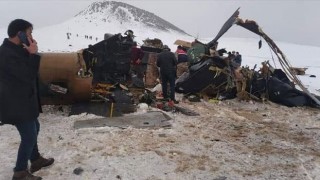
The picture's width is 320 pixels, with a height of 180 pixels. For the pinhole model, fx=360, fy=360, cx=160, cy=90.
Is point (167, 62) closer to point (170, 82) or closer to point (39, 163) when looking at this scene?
point (170, 82)

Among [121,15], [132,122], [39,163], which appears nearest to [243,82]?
[132,122]

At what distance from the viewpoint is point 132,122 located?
7527mm

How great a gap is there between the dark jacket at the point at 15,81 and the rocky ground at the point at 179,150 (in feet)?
3.45

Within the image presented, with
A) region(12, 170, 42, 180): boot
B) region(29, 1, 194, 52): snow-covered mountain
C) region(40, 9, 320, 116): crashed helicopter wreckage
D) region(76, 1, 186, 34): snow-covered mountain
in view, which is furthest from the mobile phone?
region(76, 1, 186, 34): snow-covered mountain

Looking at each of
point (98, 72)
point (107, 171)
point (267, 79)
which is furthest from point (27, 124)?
point (267, 79)

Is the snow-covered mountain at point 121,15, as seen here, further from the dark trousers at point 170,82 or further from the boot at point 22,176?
the boot at point 22,176

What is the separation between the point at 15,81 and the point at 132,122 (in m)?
3.56

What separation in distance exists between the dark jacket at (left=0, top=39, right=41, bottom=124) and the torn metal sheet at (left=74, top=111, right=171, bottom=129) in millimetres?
2860

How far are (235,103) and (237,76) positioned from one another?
1039 millimetres

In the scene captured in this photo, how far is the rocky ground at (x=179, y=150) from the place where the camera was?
16.7ft

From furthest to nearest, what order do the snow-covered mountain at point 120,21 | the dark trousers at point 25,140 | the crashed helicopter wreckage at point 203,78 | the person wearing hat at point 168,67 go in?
the snow-covered mountain at point 120,21
the person wearing hat at point 168,67
the crashed helicopter wreckage at point 203,78
the dark trousers at point 25,140

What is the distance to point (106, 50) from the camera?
1116 cm

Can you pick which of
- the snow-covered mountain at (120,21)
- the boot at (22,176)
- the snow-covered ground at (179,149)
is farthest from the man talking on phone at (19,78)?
the snow-covered mountain at (120,21)

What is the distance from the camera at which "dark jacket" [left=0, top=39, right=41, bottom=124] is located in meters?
4.18
